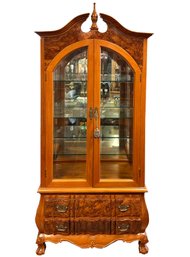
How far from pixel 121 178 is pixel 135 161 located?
227mm

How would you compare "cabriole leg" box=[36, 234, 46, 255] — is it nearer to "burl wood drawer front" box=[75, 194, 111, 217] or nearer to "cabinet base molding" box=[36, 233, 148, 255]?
"cabinet base molding" box=[36, 233, 148, 255]

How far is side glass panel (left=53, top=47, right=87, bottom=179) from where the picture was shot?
342cm

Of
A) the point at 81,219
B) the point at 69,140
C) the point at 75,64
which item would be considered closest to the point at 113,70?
the point at 75,64

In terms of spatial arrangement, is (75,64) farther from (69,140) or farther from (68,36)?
(69,140)

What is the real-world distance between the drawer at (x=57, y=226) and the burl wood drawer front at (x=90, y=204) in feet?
0.48

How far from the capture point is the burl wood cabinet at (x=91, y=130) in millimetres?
3318

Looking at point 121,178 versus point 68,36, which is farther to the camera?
point 121,178

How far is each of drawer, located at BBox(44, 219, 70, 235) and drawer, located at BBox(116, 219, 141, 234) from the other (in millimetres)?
499

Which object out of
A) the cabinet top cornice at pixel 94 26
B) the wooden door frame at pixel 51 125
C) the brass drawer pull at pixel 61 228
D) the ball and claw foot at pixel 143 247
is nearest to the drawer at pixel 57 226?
the brass drawer pull at pixel 61 228

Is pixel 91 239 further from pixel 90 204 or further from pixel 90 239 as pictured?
pixel 90 204

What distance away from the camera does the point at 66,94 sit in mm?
3533

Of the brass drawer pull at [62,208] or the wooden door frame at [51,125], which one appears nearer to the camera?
the wooden door frame at [51,125]

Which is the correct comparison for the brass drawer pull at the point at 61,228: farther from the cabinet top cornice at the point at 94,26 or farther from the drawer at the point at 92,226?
the cabinet top cornice at the point at 94,26

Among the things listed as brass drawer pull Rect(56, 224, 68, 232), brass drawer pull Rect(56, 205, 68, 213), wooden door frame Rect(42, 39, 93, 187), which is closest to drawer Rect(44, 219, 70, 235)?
brass drawer pull Rect(56, 224, 68, 232)
